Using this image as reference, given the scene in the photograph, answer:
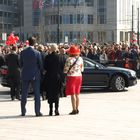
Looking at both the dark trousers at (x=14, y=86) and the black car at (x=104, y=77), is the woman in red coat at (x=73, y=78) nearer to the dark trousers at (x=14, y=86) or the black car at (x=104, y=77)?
the dark trousers at (x=14, y=86)

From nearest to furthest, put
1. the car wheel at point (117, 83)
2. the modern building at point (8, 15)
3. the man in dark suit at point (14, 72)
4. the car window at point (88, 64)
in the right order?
the man in dark suit at point (14, 72), the car window at point (88, 64), the car wheel at point (117, 83), the modern building at point (8, 15)

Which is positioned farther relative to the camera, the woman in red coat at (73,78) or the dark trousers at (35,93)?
the woman in red coat at (73,78)

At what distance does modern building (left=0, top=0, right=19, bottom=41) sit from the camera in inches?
4958

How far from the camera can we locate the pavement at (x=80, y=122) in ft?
34.9

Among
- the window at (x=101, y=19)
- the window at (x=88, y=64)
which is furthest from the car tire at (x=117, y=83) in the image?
the window at (x=101, y=19)

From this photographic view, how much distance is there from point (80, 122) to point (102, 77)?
859 centimetres

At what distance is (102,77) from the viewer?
68.8 feet

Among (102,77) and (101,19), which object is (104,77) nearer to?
(102,77)

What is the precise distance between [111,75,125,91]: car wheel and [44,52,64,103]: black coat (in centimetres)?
753

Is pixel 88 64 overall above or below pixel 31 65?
below

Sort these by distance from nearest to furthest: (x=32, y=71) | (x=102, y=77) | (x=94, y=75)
Answer: (x=32, y=71) → (x=94, y=75) → (x=102, y=77)

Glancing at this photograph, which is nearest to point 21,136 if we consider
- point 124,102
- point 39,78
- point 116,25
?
point 39,78

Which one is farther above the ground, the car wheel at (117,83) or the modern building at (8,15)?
→ the modern building at (8,15)

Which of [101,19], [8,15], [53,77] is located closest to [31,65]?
[53,77]
